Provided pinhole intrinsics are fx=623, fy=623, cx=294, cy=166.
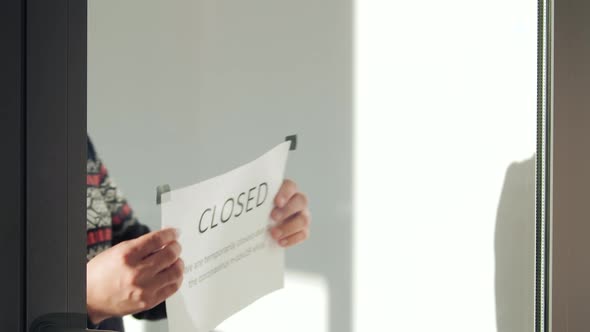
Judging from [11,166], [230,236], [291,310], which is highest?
[11,166]

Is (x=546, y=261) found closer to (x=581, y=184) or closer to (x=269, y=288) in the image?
(x=581, y=184)

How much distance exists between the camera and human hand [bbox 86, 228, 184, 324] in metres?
0.86

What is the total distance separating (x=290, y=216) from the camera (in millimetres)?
867

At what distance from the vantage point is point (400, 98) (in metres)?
0.82

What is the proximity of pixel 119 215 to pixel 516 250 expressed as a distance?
20.8 inches

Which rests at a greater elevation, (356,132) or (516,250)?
(356,132)

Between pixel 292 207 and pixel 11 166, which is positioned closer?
pixel 11 166

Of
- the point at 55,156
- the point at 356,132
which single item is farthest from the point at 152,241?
the point at 356,132

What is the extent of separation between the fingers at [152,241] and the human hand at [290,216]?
0.47 ft

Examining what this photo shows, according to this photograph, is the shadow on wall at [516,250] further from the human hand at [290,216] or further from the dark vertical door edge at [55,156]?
the dark vertical door edge at [55,156]

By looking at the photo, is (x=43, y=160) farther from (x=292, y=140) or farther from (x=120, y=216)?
(x=292, y=140)

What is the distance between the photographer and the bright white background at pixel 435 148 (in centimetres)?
77

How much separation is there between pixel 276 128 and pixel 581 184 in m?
0.39

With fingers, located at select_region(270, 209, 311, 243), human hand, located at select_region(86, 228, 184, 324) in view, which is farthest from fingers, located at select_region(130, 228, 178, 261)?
fingers, located at select_region(270, 209, 311, 243)
